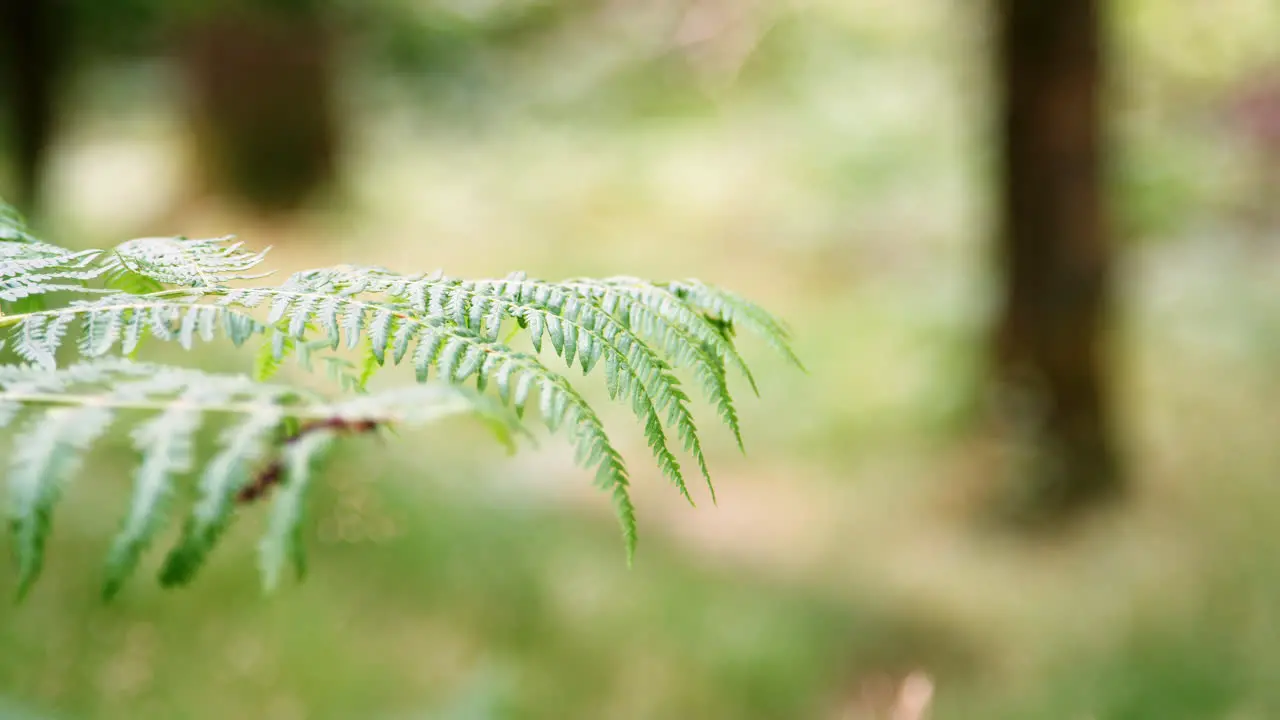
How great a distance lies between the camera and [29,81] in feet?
21.0

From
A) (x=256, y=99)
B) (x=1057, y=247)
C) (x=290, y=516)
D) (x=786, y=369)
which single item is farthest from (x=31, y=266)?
(x=256, y=99)

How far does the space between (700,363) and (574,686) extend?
228 centimetres

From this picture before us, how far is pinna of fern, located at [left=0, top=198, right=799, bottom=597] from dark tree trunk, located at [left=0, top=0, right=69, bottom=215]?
602 cm

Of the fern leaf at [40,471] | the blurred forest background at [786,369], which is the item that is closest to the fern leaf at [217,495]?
the fern leaf at [40,471]

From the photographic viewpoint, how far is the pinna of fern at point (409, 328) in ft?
3.38

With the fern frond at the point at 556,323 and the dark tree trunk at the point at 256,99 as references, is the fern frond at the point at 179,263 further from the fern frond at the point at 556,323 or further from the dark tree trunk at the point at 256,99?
the dark tree trunk at the point at 256,99

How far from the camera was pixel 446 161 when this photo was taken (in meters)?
9.91

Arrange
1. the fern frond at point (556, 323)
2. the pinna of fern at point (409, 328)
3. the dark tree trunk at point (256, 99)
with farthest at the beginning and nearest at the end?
the dark tree trunk at point (256, 99) → the fern frond at point (556, 323) → the pinna of fern at point (409, 328)

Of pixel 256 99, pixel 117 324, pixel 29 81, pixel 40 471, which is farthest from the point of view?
pixel 256 99

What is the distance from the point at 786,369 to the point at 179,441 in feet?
19.0

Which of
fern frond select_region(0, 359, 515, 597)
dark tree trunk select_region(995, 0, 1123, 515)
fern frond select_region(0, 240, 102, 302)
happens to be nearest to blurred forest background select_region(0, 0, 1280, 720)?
dark tree trunk select_region(995, 0, 1123, 515)

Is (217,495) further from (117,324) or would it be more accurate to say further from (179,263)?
(179,263)

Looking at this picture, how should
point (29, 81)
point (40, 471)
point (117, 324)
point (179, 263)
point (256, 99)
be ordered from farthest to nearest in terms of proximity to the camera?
point (256, 99), point (29, 81), point (179, 263), point (117, 324), point (40, 471)

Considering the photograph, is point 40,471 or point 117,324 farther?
point 117,324
